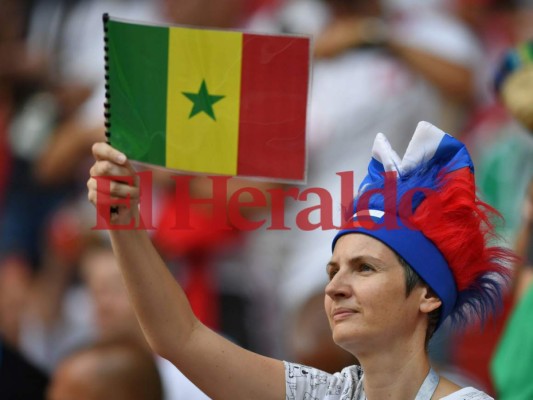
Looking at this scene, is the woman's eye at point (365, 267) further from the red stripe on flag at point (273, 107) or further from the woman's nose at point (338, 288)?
the red stripe on flag at point (273, 107)

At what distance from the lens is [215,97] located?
2736 mm

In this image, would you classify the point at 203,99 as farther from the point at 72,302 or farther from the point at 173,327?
the point at 72,302

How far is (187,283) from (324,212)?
1.59 meters

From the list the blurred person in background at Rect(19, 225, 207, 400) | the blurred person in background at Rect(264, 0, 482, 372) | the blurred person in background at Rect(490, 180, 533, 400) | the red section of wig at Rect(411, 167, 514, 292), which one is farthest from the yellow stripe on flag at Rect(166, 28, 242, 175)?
the blurred person in background at Rect(19, 225, 207, 400)

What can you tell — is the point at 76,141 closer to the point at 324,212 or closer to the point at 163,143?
the point at 324,212

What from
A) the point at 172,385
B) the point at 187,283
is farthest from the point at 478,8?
the point at 172,385

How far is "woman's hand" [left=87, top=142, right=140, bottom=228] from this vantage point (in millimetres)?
2549

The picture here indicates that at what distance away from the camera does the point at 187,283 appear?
5055 millimetres

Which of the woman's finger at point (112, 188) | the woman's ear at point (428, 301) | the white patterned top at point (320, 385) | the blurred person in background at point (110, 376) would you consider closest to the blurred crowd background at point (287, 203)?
the blurred person in background at point (110, 376)

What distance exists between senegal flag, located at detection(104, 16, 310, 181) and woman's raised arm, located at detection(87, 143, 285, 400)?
0.17 meters

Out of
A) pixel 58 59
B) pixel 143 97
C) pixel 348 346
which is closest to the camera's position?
pixel 348 346

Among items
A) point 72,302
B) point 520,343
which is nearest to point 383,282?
point 520,343

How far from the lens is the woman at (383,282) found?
2553 millimetres

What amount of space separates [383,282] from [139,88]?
0.73 meters
